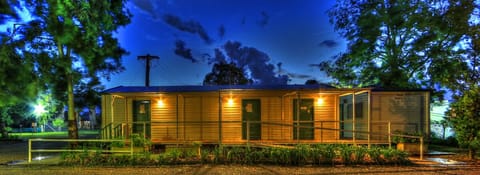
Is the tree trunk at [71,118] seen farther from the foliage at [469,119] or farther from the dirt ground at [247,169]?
the foliage at [469,119]

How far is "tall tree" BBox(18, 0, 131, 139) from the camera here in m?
7.35

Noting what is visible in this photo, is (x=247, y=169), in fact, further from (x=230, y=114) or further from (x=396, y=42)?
(x=396, y=42)

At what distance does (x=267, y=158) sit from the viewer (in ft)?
24.3

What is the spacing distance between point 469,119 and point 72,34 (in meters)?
11.1

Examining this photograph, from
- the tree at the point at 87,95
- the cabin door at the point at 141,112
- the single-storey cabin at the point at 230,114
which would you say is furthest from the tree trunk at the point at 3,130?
the cabin door at the point at 141,112

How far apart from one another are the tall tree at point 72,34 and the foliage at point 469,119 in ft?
35.0

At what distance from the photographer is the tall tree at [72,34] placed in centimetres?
735

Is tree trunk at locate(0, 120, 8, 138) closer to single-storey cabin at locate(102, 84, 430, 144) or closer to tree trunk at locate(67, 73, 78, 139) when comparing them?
single-storey cabin at locate(102, 84, 430, 144)

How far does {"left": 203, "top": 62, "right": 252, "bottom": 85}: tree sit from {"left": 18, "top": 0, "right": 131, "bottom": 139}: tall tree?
25.7 m

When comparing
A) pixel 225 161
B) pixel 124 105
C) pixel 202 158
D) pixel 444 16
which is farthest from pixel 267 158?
pixel 444 16

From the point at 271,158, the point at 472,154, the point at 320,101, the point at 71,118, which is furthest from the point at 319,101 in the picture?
the point at 71,118

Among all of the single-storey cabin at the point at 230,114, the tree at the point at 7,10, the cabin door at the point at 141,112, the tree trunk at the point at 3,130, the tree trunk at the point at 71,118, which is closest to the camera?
the tree at the point at 7,10

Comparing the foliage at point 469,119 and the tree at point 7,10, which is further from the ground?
the tree at point 7,10

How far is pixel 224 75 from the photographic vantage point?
35312 millimetres
